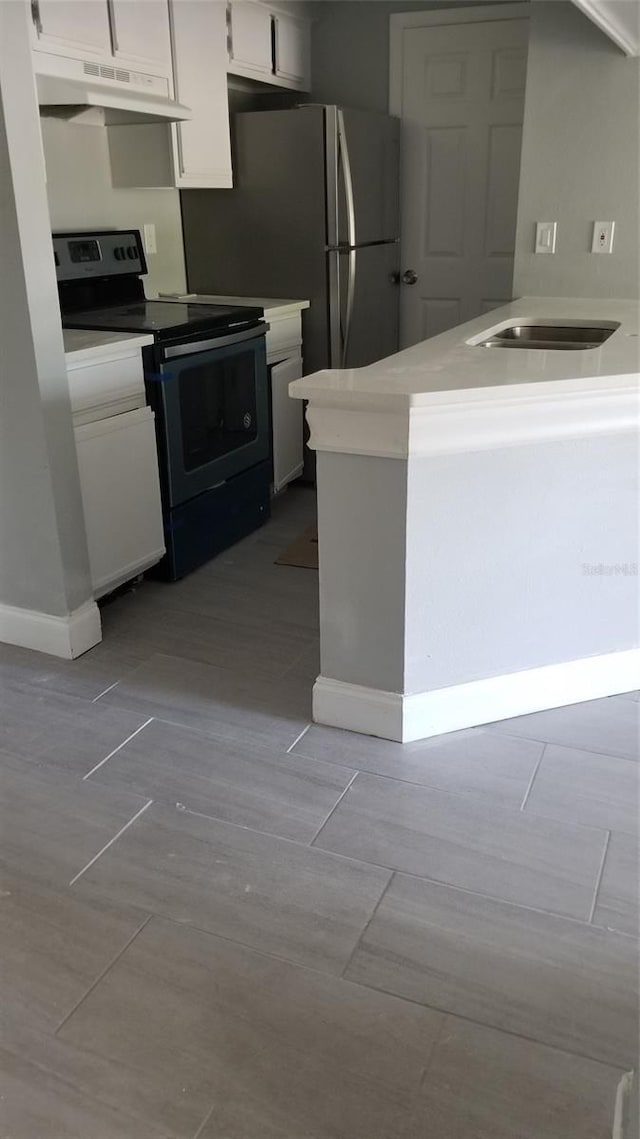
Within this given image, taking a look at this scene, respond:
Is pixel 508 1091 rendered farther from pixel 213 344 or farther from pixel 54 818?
pixel 213 344

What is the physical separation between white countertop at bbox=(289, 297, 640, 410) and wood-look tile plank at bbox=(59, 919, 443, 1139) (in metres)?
1.11

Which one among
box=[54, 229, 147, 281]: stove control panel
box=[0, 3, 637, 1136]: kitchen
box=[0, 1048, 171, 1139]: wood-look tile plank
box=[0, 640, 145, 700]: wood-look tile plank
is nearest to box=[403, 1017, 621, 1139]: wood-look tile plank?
box=[0, 3, 637, 1136]: kitchen

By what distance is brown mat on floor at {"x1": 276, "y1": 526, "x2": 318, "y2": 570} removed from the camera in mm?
3217

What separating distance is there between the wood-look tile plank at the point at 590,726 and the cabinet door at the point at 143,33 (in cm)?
243

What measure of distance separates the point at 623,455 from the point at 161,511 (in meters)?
1.54

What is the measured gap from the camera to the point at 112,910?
64.2 inches

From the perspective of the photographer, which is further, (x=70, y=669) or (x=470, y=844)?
(x=70, y=669)

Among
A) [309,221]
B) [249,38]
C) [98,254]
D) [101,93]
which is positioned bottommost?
[98,254]

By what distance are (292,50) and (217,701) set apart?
3.21 metres

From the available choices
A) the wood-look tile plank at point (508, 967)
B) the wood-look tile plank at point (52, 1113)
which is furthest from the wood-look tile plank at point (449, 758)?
the wood-look tile plank at point (52, 1113)

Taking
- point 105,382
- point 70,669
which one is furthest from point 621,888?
point 105,382

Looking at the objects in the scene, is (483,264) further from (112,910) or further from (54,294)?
(112,910)

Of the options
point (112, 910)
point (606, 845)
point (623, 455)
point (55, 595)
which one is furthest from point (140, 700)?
point (623, 455)

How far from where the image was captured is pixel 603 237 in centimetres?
292
